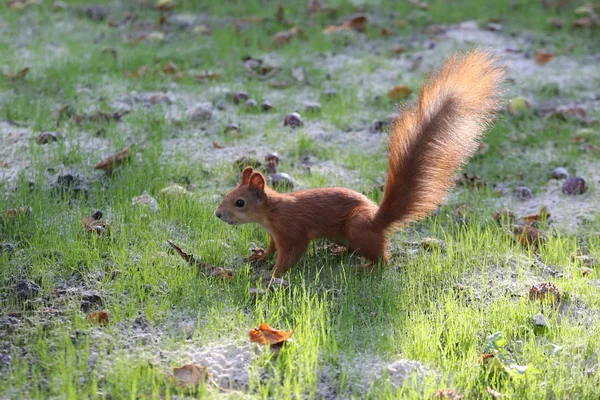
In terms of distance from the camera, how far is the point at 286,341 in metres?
2.80

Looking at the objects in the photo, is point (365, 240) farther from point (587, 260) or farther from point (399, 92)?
point (399, 92)

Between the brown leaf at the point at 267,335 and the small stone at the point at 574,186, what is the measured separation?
8.39ft

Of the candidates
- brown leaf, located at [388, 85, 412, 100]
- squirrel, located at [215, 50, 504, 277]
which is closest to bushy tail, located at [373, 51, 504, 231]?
squirrel, located at [215, 50, 504, 277]

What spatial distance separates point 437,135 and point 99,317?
165cm

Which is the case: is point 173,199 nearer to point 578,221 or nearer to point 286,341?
point 286,341

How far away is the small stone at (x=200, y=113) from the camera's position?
529 cm

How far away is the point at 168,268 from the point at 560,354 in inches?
67.5

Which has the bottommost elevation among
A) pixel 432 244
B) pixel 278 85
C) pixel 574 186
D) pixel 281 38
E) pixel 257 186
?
pixel 432 244

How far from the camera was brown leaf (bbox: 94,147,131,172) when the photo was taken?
14.5 feet

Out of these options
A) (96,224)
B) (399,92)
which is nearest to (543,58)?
(399,92)

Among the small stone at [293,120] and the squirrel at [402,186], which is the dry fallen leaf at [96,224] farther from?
the small stone at [293,120]

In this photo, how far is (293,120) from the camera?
5.27 m

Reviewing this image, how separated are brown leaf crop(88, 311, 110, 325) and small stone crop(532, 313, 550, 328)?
5.76 feet

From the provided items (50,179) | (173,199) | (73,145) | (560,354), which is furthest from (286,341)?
(73,145)
